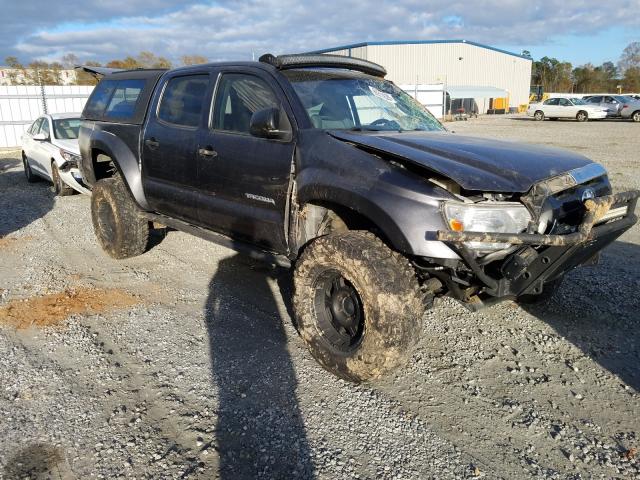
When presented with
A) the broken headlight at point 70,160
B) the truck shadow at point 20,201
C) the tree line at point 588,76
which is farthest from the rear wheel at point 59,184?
the tree line at point 588,76

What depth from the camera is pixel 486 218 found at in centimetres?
292

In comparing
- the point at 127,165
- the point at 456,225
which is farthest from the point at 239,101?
the point at 456,225

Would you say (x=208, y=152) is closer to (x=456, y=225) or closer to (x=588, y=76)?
Answer: (x=456, y=225)

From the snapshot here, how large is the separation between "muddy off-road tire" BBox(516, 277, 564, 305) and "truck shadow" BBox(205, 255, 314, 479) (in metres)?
2.09

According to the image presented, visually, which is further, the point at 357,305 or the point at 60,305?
the point at 60,305

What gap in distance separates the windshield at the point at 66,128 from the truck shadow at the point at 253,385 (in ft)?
20.4

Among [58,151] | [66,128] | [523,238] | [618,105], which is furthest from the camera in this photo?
[618,105]

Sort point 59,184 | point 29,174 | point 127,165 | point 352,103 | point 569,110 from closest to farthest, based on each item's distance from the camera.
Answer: point 352,103 → point 127,165 → point 59,184 → point 29,174 → point 569,110

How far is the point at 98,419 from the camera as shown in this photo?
307cm

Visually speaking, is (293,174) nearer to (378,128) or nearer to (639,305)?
(378,128)

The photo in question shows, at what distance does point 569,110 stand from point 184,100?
33.1 metres

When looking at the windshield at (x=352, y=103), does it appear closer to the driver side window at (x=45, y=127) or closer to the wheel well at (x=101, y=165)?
the wheel well at (x=101, y=165)

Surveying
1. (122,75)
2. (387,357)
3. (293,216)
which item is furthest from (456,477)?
(122,75)

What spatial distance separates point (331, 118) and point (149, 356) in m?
2.17
